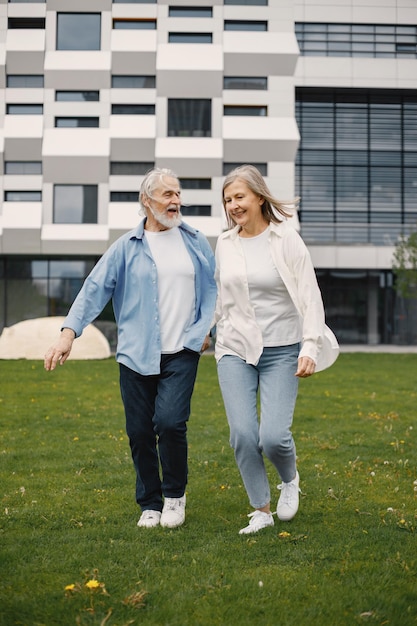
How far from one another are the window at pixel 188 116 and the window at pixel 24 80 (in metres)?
5.89

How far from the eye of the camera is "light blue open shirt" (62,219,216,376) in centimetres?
547

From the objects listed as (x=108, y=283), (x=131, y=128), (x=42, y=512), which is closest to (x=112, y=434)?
(x=42, y=512)

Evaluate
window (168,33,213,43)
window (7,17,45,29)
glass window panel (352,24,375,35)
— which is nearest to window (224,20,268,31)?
window (168,33,213,43)

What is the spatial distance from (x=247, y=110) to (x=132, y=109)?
5118mm

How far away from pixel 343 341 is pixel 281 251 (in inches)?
1296

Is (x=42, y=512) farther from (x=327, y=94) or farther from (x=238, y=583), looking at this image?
(x=327, y=94)

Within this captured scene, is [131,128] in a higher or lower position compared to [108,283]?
higher

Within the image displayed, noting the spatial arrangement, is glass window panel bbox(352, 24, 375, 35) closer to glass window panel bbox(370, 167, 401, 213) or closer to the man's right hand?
glass window panel bbox(370, 167, 401, 213)

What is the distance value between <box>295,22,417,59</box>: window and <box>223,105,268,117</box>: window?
5123 millimetres

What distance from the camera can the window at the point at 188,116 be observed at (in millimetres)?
33469

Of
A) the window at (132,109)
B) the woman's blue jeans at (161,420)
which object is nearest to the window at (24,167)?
the window at (132,109)

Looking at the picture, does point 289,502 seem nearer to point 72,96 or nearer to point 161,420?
point 161,420

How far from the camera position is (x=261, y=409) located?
519cm

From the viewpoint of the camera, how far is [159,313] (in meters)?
5.55
